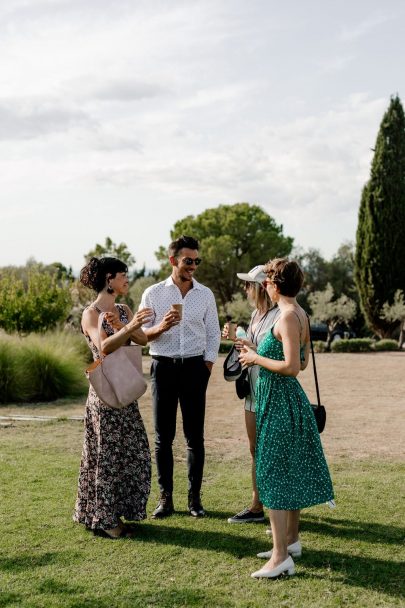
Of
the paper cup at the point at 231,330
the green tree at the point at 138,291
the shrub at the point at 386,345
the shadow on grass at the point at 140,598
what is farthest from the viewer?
the green tree at the point at 138,291

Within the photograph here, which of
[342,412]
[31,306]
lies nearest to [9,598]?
[342,412]

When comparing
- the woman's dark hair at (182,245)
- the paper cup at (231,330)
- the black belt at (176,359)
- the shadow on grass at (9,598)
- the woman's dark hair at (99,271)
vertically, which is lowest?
the shadow on grass at (9,598)

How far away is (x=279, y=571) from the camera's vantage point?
4.21 meters

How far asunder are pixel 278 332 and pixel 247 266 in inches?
1428

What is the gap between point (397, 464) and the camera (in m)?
7.43

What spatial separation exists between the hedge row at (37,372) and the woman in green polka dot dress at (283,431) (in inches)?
351

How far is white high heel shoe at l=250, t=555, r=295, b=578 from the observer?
4.21 meters

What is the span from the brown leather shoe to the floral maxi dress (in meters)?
0.45

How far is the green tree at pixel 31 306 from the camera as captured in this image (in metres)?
16.5

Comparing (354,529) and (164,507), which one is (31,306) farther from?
(354,529)

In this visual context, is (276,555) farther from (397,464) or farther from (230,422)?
(230,422)

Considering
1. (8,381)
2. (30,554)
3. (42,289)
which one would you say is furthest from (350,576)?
(42,289)

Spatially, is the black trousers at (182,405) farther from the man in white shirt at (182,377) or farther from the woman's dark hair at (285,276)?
the woman's dark hair at (285,276)

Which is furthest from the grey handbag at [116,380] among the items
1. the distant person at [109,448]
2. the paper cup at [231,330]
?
the paper cup at [231,330]
